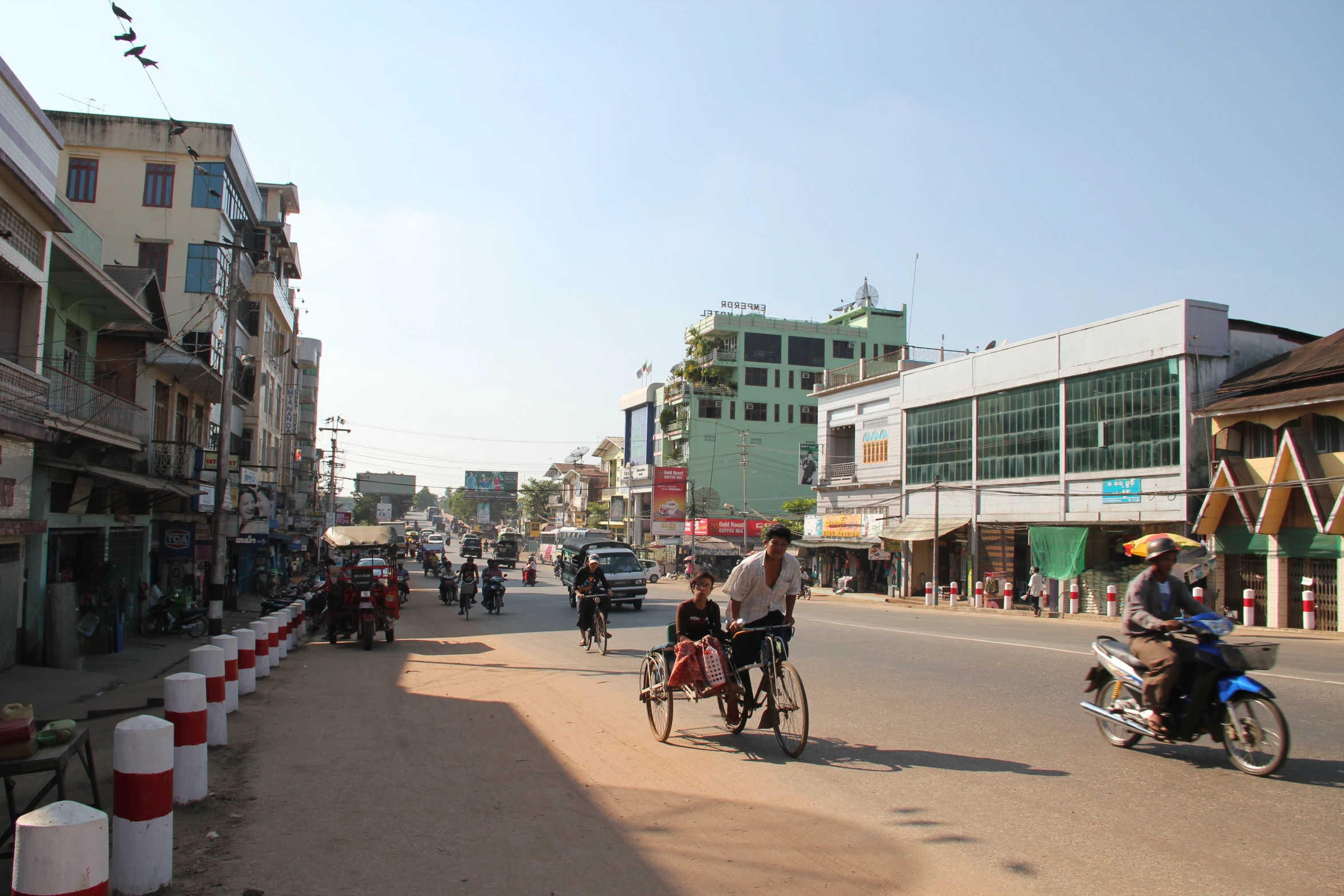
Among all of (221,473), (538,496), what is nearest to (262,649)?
(221,473)

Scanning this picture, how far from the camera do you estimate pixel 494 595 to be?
28.6 meters

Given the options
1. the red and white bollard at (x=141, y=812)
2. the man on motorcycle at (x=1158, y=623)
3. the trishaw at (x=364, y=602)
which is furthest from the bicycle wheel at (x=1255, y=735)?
the trishaw at (x=364, y=602)

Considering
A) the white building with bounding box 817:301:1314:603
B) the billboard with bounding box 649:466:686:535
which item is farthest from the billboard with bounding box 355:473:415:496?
the white building with bounding box 817:301:1314:603

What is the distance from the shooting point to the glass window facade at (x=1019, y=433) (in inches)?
1325

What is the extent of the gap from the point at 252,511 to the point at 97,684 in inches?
585

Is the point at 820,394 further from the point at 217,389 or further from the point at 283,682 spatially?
the point at 283,682

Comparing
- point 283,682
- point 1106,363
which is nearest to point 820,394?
point 1106,363

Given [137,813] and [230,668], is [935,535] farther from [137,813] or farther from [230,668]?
[137,813]

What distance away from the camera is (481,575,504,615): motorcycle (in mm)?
28562

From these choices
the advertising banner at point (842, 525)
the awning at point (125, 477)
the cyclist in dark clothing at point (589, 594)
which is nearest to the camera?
the awning at point (125, 477)

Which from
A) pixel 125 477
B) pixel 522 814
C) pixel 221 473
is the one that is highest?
pixel 221 473

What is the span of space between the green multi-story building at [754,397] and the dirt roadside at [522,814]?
63688 mm

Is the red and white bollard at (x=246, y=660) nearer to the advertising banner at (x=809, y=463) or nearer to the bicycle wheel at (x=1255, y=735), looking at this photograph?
the bicycle wheel at (x=1255, y=735)

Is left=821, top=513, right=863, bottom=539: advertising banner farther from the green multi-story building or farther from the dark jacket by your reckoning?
the dark jacket
